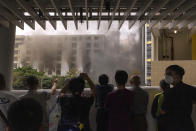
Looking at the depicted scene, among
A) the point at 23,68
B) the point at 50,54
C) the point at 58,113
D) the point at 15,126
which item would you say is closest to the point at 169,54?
the point at 50,54

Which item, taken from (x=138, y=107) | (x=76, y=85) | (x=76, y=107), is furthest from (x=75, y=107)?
(x=138, y=107)

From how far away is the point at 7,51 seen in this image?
4.45 metres

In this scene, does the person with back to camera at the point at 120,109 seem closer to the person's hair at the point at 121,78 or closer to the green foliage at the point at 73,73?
the person's hair at the point at 121,78

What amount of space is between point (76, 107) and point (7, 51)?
3.28 m

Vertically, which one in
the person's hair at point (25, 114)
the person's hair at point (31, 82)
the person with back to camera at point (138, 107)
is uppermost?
the person's hair at point (31, 82)

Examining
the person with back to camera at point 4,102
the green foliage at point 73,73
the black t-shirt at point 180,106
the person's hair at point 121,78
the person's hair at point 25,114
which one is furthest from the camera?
the green foliage at point 73,73

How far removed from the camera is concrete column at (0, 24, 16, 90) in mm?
4324

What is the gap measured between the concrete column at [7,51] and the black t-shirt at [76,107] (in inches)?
122

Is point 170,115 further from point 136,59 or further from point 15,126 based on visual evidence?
point 136,59

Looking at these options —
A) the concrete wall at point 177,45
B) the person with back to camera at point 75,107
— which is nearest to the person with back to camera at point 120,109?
the person with back to camera at point 75,107

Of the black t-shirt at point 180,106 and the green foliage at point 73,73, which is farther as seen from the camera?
the green foliage at point 73,73

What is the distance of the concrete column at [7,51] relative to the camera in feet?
14.2

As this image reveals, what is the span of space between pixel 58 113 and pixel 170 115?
1.32 metres

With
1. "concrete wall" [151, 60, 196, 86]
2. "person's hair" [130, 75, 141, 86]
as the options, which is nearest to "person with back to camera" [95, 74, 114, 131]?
"person's hair" [130, 75, 141, 86]
